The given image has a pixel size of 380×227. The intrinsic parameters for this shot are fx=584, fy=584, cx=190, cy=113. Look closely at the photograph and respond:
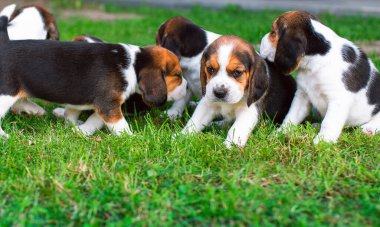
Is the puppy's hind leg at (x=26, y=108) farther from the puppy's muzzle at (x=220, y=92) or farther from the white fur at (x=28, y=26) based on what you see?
the puppy's muzzle at (x=220, y=92)

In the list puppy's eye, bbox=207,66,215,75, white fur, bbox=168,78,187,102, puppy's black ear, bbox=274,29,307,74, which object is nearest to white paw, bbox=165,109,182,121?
white fur, bbox=168,78,187,102

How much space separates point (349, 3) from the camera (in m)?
15.7

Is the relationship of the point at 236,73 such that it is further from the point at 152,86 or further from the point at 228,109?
the point at 152,86

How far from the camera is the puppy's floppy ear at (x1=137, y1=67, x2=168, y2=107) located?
5.80 meters

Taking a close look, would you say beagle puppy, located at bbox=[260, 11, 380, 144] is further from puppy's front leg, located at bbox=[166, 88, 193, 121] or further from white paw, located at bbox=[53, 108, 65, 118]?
white paw, located at bbox=[53, 108, 65, 118]

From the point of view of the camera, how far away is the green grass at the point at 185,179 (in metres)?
4.05

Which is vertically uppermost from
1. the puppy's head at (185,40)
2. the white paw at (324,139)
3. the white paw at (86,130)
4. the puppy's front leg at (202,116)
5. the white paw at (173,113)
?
the puppy's head at (185,40)

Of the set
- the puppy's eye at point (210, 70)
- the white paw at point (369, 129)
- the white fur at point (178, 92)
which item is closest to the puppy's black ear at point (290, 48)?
the puppy's eye at point (210, 70)

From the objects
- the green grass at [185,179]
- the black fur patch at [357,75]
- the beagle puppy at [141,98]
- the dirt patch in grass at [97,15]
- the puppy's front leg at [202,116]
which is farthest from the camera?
the dirt patch in grass at [97,15]

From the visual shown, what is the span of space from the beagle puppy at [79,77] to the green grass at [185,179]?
0.32 metres

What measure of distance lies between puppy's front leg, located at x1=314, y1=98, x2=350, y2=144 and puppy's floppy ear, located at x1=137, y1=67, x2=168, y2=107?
1.58 metres

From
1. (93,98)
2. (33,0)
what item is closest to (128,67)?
(93,98)

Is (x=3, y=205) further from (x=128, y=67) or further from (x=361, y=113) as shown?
(x=361, y=113)

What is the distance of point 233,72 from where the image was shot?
214 inches
